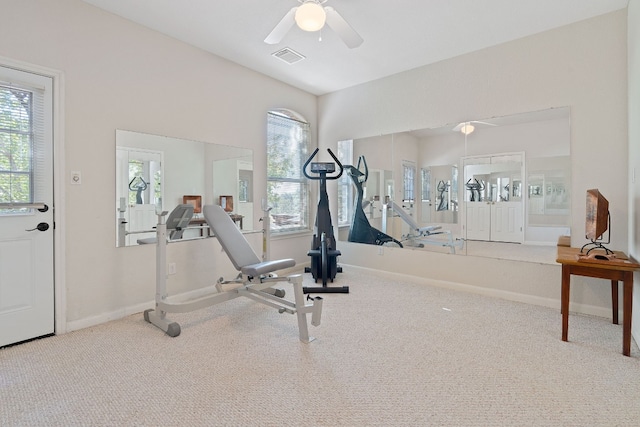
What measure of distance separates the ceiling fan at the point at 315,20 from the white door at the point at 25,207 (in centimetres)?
189

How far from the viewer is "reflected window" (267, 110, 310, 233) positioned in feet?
14.5

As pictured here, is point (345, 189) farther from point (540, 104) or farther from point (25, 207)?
point (25, 207)

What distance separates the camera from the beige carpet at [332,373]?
1.55m

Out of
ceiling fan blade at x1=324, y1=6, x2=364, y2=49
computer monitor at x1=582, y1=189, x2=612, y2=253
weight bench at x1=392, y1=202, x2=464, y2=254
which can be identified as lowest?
weight bench at x1=392, y1=202, x2=464, y2=254

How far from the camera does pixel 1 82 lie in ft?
7.31

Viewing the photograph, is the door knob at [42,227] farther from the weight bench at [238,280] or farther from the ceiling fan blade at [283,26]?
the ceiling fan blade at [283,26]

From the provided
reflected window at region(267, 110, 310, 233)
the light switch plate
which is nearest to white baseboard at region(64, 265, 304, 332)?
the light switch plate

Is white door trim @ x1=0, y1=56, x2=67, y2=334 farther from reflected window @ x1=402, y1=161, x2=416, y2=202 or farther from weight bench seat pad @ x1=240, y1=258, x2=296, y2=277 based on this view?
reflected window @ x1=402, y1=161, x2=416, y2=202

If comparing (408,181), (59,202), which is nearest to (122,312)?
(59,202)

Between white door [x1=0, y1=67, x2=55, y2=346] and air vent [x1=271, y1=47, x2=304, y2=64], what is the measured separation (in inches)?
84.5

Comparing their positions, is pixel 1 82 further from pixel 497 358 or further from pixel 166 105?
pixel 497 358

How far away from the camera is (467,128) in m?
3.59

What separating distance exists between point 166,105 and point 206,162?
26.7 inches

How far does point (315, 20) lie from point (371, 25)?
39.8 inches
